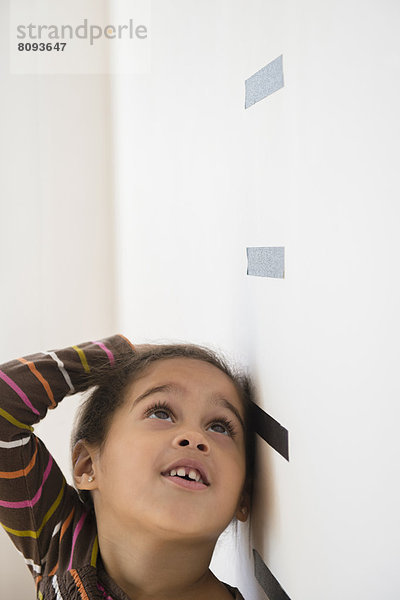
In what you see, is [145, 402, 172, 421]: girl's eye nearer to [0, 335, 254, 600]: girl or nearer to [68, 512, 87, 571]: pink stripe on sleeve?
[0, 335, 254, 600]: girl

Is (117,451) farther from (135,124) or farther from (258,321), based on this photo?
(135,124)

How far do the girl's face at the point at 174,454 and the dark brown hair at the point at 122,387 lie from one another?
0.07 feet

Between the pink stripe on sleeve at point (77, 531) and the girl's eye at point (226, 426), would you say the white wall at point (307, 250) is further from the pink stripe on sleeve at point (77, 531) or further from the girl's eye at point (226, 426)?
the pink stripe on sleeve at point (77, 531)

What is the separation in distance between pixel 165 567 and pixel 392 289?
58 cm

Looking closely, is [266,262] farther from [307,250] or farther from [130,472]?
[130,472]

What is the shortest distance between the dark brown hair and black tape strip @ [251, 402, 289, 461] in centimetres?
3

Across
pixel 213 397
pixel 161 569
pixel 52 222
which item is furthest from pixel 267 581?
pixel 52 222

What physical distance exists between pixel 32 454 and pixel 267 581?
1.31 feet

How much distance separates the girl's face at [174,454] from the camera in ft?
2.71

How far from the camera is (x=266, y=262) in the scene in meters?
0.81

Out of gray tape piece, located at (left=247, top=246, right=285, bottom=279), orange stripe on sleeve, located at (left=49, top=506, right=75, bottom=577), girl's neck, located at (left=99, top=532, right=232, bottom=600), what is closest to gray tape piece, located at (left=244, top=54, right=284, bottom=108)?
gray tape piece, located at (left=247, top=246, right=285, bottom=279)

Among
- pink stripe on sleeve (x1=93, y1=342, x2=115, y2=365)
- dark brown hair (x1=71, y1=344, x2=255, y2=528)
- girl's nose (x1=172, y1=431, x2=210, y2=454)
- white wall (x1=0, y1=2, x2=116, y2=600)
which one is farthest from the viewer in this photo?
white wall (x1=0, y1=2, x2=116, y2=600)

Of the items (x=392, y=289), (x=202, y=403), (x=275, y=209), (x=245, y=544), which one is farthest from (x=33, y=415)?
(x=392, y=289)

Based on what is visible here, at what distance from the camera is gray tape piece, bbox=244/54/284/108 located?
0.75 meters
